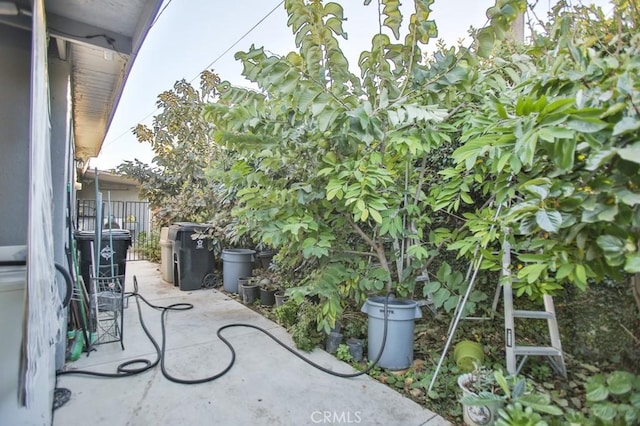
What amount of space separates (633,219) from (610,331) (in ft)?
6.16

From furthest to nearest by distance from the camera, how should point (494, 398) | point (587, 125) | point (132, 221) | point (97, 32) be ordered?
point (132, 221), point (97, 32), point (494, 398), point (587, 125)

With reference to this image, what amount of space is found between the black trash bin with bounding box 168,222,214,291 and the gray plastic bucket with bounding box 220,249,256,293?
453mm

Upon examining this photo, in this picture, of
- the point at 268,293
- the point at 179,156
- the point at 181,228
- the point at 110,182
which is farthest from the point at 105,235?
the point at 110,182

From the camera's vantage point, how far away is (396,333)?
2.65 metres

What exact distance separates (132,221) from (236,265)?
620 centimetres

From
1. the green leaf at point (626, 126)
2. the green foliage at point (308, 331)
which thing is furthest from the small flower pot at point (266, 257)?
the green leaf at point (626, 126)

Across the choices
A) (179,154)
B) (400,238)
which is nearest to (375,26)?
(400,238)

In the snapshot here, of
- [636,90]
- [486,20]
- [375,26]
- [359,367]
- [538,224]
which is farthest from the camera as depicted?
[359,367]

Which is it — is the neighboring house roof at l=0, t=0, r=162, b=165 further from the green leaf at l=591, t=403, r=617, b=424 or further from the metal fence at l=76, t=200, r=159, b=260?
the metal fence at l=76, t=200, r=159, b=260

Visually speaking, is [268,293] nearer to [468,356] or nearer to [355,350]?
[355,350]

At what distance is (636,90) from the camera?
3.60 ft

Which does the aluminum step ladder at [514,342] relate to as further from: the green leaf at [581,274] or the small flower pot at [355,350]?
the small flower pot at [355,350]

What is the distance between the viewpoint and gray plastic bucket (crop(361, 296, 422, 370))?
A: 8.70 feet

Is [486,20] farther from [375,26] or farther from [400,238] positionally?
[400,238]
